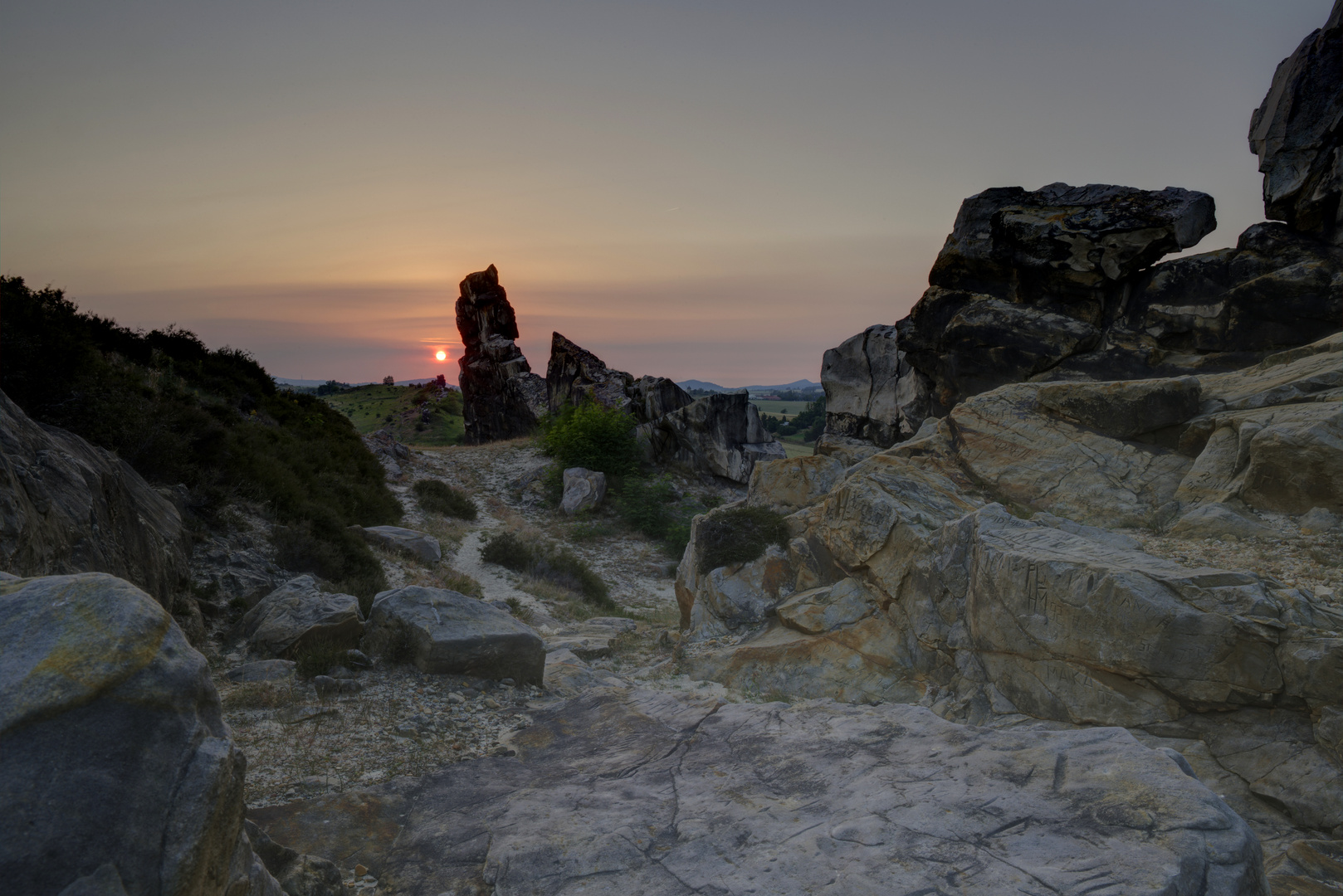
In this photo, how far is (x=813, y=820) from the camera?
5902 millimetres

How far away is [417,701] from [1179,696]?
908 cm

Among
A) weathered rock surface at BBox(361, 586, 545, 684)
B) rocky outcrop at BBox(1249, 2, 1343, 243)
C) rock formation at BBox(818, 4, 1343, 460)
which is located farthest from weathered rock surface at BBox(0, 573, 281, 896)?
rocky outcrop at BBox(1249, 2, 1343, 243)

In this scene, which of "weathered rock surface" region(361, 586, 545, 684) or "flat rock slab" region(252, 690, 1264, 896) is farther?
"weathered rock surface" region(361, 586, 545, 684)

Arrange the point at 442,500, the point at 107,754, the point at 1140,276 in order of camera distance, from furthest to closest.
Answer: the point at 442,500 < the point at 1140,276 < the point at 107,754

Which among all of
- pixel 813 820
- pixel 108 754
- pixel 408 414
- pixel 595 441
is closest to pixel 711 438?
pixel 595 441

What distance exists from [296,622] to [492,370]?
45.1 m

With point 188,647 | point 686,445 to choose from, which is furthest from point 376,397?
point 188,647

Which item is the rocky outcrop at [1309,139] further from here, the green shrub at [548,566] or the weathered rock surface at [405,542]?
the weathered rock surface at [405,542]

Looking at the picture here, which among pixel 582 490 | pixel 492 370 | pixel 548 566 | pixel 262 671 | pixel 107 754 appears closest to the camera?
pixel 107 754

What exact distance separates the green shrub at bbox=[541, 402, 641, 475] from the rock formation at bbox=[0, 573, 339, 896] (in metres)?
31.4

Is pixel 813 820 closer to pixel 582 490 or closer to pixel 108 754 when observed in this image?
pixel 108 754

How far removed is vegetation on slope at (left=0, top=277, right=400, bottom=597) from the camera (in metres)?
12.7

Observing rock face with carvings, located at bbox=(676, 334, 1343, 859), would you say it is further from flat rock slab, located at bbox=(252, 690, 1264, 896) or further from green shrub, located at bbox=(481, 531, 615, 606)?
green shrub, located at bbox=(481, 531, 615, 606)

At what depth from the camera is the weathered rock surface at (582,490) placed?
106 ft
